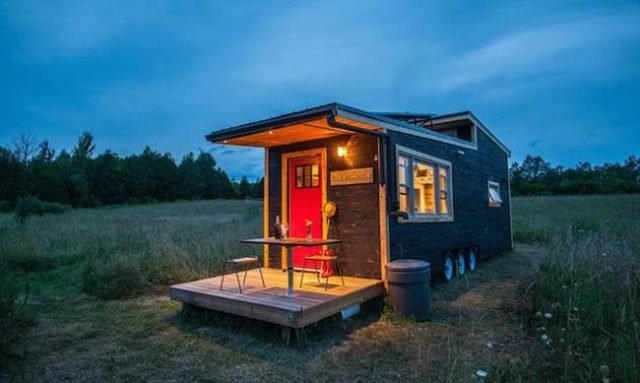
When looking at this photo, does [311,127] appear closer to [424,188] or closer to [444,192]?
[424,188]

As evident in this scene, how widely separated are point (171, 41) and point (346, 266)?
27.0 m

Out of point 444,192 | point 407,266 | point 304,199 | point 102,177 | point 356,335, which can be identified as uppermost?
point 102,177

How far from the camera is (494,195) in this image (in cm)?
938

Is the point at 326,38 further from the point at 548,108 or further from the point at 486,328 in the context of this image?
the point at 548,108

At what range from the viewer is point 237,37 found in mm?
28125

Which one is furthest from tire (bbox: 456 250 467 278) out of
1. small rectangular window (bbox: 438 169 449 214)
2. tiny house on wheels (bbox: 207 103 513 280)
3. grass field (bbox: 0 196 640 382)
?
small rectangular window (bbox: 438 169 449 214)

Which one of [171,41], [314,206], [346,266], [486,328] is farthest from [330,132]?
[171,41]

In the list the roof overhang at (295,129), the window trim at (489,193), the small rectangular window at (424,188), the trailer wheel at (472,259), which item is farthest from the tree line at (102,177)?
the window trim at (489,193)

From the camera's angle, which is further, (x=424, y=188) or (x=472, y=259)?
(x=472, y=259)

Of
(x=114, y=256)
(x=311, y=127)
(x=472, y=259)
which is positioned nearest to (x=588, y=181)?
(x=472, y=259)

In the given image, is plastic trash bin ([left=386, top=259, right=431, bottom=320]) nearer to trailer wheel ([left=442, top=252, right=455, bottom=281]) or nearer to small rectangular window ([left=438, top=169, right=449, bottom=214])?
trailer wheel ([left=442, top=252, right=455, bottom=281])

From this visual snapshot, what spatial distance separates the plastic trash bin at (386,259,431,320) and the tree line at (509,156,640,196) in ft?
114

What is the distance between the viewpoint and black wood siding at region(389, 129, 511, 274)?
5500 mm

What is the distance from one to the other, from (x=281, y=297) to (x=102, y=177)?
134 ft
